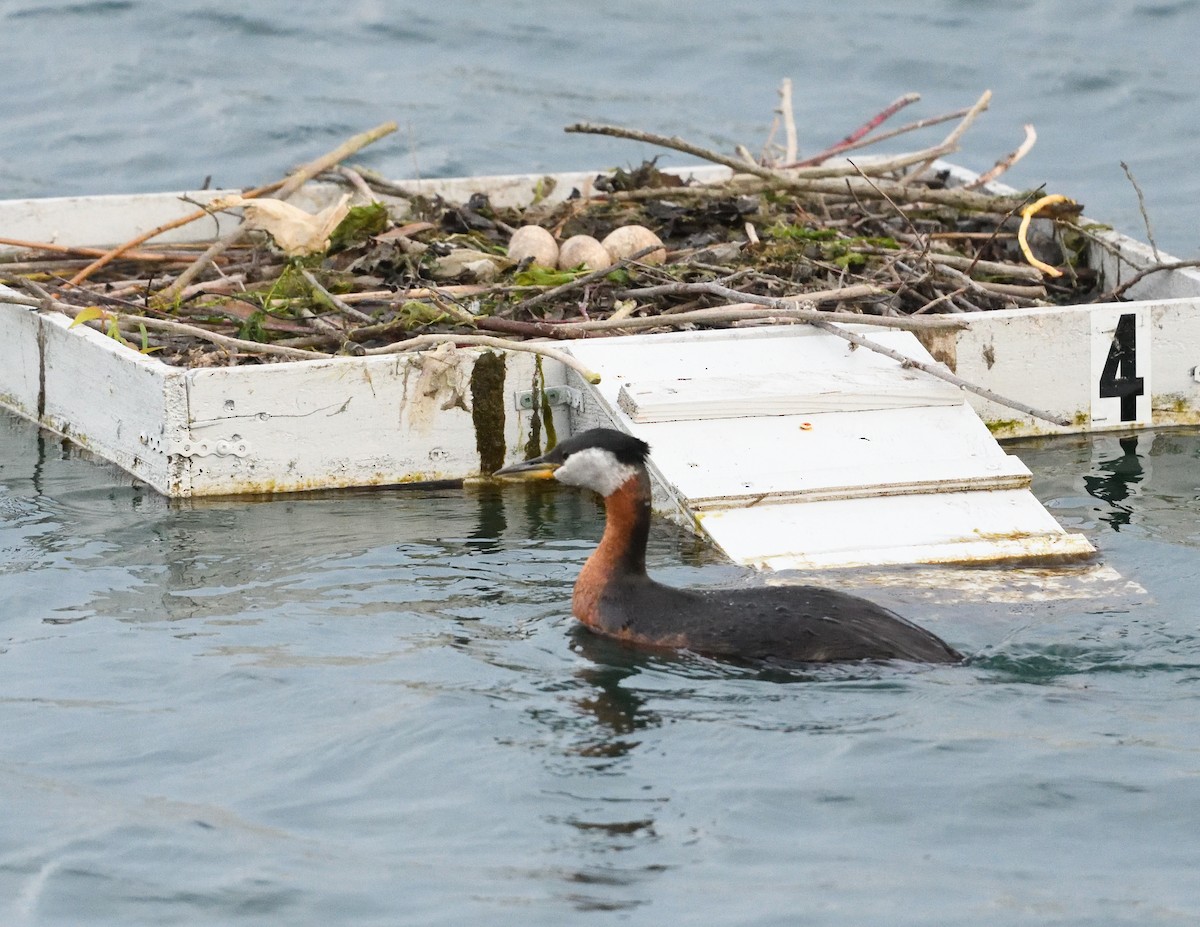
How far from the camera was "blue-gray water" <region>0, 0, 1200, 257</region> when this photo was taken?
62.3 ft

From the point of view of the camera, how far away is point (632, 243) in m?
10.7

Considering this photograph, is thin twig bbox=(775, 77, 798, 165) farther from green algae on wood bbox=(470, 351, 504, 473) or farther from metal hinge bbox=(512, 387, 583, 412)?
green algae on wood bbox=(470, 351, 504, 473)

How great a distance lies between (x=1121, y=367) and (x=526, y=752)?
16.3 ft

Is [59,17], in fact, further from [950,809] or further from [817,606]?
[950,809]

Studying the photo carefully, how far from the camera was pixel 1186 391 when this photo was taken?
10.1m

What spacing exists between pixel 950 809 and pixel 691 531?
2829 millimetres

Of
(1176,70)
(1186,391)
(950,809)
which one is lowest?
(950,809)

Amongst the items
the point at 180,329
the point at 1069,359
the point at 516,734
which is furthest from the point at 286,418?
the point at 1069,359

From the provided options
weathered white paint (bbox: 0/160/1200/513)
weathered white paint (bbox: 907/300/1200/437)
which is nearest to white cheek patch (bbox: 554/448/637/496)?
weathered white paint (bbox: 0/160/1200/513)

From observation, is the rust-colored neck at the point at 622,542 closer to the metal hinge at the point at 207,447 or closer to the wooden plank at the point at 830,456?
the wooden plank at the point at 830,456

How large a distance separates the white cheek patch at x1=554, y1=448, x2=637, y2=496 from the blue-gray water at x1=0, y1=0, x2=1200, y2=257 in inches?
433

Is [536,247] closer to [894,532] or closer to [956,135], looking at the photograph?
[956,135]

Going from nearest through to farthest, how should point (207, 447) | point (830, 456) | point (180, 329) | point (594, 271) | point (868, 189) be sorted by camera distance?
point (830, 456) → point (207, 447) → point (180, 329) → point (594, 271) → point (868, 189)

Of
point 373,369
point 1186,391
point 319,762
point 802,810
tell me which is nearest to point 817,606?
point 802,810
